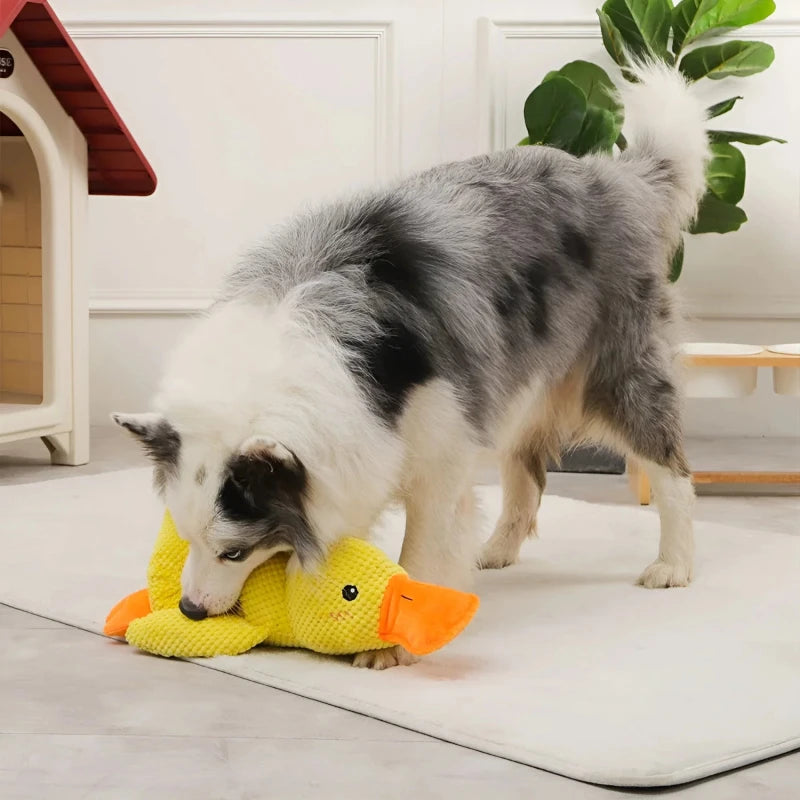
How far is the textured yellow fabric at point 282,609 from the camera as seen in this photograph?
2082 mm

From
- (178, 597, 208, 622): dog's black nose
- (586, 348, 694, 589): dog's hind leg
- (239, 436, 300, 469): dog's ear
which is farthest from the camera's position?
(586, 348, 694, 589): dog's hind leg

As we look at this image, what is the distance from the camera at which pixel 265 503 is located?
1992 millimetres

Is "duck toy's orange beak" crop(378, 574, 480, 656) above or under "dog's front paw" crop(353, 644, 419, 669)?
above

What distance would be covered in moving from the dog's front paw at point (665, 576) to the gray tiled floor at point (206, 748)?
3.14 ft

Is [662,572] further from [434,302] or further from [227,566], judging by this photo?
[227,566]

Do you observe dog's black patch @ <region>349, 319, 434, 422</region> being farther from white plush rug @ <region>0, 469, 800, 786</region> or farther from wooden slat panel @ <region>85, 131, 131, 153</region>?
wooden slat panel @ <region>85, 131, 131, 153</region>

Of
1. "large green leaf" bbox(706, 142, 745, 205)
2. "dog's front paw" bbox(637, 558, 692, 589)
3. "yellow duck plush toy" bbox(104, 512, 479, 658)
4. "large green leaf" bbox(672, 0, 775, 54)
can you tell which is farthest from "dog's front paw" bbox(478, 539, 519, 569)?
"large green leaf" bbox(672, 0, 775, 54)

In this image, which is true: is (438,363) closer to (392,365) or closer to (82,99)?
(392,365)

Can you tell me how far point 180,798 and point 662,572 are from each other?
1.42 m

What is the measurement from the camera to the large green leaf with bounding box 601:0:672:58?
423 cm

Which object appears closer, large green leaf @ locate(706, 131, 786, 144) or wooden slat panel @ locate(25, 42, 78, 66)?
wooden slat panel @ locate(25, 42, 78, 66)

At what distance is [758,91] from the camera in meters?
4.62

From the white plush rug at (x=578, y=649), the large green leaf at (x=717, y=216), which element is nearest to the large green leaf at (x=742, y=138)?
the large green leaf at (x=717, y=216)

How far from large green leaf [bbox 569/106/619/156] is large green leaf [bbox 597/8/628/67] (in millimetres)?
459
